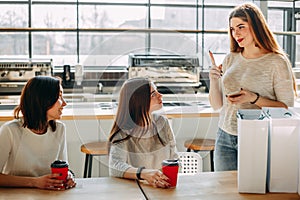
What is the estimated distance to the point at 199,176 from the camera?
1984 millimetres

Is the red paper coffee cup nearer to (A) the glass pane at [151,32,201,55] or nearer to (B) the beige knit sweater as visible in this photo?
(B) the beige knit sweater

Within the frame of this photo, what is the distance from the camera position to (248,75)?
2.30 metres

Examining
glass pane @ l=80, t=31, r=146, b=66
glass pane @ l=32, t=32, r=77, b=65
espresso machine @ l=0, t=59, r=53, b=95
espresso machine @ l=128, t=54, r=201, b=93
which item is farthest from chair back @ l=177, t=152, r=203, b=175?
glass pane @ l=32, t=32, r=77, b=65

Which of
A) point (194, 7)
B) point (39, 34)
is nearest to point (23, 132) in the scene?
point (39, 34)

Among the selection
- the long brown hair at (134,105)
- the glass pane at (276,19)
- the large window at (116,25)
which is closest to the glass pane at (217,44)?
the large window at (116,25)

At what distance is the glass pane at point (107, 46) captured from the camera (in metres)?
6.05

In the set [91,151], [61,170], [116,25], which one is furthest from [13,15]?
[61,170]

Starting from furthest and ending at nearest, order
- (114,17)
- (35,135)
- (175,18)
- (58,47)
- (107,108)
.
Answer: (175,18), (114,17), (58,47), (107,108), (35,135)

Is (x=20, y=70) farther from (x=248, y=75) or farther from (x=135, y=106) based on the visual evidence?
(x=248, y=75)

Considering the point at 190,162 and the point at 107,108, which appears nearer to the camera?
the point at 190,162

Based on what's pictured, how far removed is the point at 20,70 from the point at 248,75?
2.59 meters

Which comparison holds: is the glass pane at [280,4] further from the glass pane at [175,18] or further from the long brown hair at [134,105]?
the long brown hair at [134,105]

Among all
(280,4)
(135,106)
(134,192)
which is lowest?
(134,192)

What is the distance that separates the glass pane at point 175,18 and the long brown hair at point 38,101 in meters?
4.38
